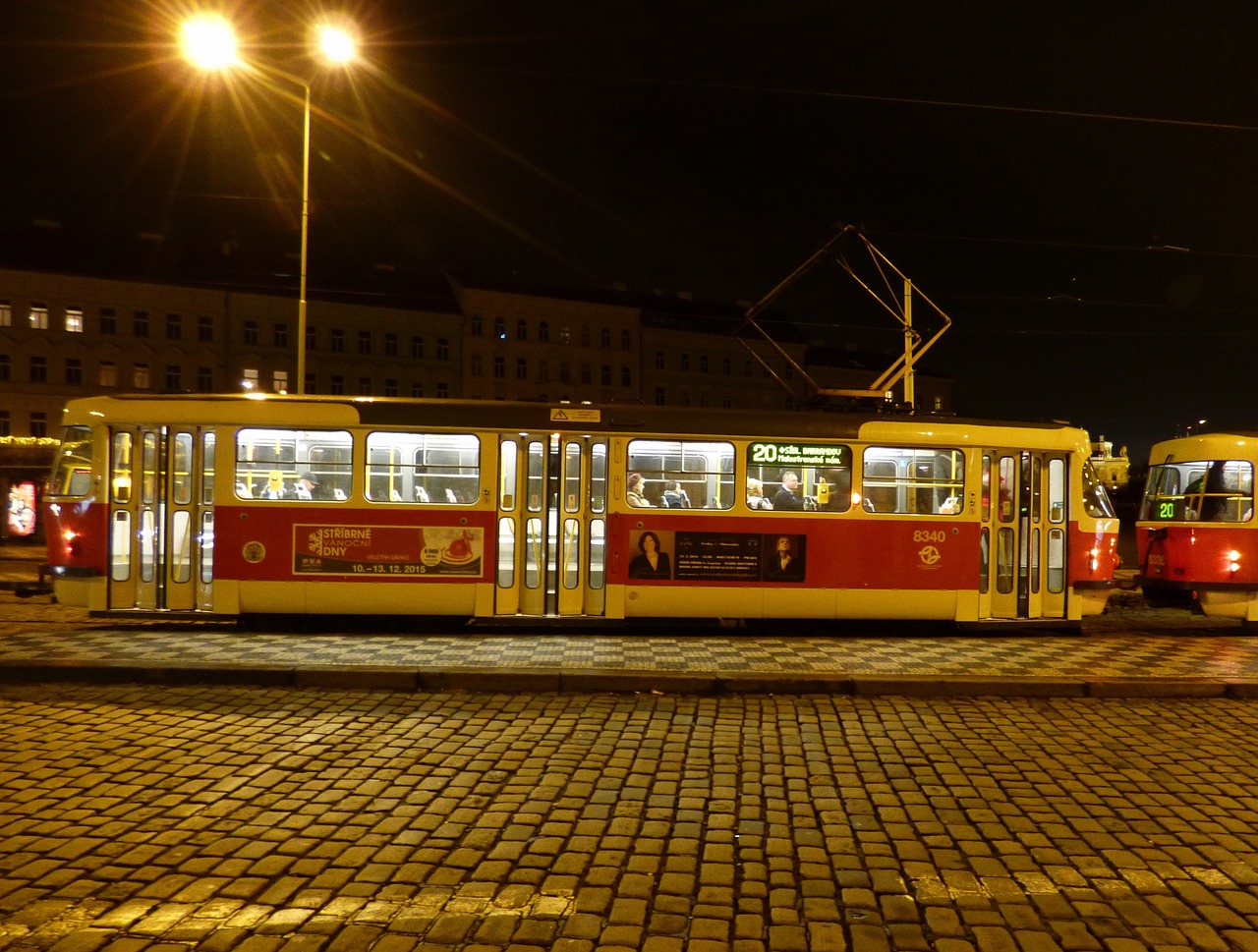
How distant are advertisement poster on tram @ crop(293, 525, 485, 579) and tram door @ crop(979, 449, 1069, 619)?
6.64 metres

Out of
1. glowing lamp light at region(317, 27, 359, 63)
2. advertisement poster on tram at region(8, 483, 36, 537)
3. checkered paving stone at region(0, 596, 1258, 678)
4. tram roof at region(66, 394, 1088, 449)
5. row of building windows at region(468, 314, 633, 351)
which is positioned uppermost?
row of building windows at region(468, 314, 633, 351)

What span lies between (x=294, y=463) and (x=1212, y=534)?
1303 cm

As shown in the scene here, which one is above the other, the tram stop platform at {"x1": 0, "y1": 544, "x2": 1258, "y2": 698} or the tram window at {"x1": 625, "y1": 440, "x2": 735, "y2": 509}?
the tram window at {"x1": 625, "y1": 440, "x2": 735, "y2": 509}

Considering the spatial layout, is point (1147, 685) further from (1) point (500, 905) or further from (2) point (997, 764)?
(1) point (500, 905)

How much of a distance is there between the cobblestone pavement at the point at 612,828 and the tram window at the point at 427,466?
12.6ft

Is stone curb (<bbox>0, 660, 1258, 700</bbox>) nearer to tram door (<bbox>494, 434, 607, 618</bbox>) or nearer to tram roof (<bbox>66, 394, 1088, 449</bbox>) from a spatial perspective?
tram door (<bbox>494, 434, 607, 618</bbox>)

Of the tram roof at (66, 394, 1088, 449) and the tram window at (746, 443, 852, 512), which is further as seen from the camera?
the tram window at (746, 443, 852, 512)

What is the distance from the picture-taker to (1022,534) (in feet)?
38.9

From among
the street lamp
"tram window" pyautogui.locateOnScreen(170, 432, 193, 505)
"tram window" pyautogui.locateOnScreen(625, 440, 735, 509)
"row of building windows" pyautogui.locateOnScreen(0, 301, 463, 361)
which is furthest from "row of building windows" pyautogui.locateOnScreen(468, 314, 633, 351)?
"tram window" pyautogui.locateOnScreen(625, 440, 735, 509)

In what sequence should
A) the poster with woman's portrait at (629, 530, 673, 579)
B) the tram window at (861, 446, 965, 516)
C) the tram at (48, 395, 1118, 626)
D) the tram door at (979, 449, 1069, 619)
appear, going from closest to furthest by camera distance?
1. the tram at (48, 395, 1118, 626)
2. the poster with woman's portrait at (629, 530, 673, 579)
3. the tram window at (861, 446, 965, 516)
4. the tram door at (979, 449, 1069, 619)

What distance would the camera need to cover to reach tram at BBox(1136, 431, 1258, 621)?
43.3ft

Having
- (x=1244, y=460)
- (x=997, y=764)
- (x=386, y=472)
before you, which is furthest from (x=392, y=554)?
(x=1244, y=460)

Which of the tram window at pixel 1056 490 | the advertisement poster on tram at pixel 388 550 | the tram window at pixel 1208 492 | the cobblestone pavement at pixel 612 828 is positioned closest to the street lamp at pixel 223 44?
the advertisement poster on tram at pixel 388 550

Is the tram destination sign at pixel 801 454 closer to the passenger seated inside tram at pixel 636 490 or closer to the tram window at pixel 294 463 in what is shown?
the passenger seated inside tram at pixel 636 490
